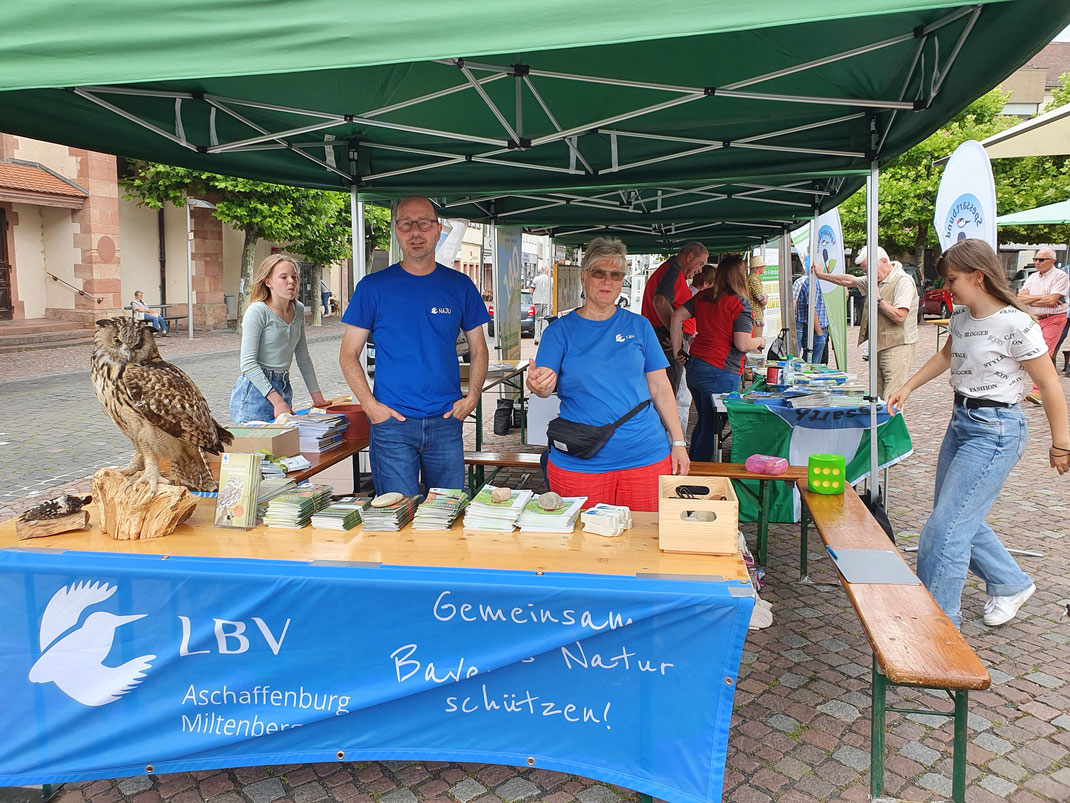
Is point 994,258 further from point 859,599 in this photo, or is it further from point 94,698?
point 94,698

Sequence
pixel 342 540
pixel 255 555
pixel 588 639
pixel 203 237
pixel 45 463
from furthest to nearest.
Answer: pixel 203 237 → pixel 45 463 → pixel 342 540 → pixel 255 555 → pixel 588 639

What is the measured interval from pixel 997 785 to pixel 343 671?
2.16 m

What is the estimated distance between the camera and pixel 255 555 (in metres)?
2.52

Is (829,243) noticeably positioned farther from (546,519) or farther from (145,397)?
(145,397)

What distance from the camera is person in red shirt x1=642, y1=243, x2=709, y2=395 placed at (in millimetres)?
7004

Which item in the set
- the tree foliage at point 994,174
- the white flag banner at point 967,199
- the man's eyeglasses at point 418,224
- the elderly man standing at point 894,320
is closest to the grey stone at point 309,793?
the man's eyeglasses at point 418,224

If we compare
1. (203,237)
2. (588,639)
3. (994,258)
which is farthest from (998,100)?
(588,639)

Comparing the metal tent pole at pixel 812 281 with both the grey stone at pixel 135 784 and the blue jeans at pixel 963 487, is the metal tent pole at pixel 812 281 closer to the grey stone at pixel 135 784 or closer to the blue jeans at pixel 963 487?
the blue jeans at pixel 963 487

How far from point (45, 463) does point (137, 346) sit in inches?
222

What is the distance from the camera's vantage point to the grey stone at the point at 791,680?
3.34m

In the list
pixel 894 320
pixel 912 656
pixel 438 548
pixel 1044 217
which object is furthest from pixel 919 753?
pixel 1044 217

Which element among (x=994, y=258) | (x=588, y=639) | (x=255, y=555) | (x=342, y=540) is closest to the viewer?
(x=588, y=639)

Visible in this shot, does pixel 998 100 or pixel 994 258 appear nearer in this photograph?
pixel 994 258

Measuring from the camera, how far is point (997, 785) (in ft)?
8.68
